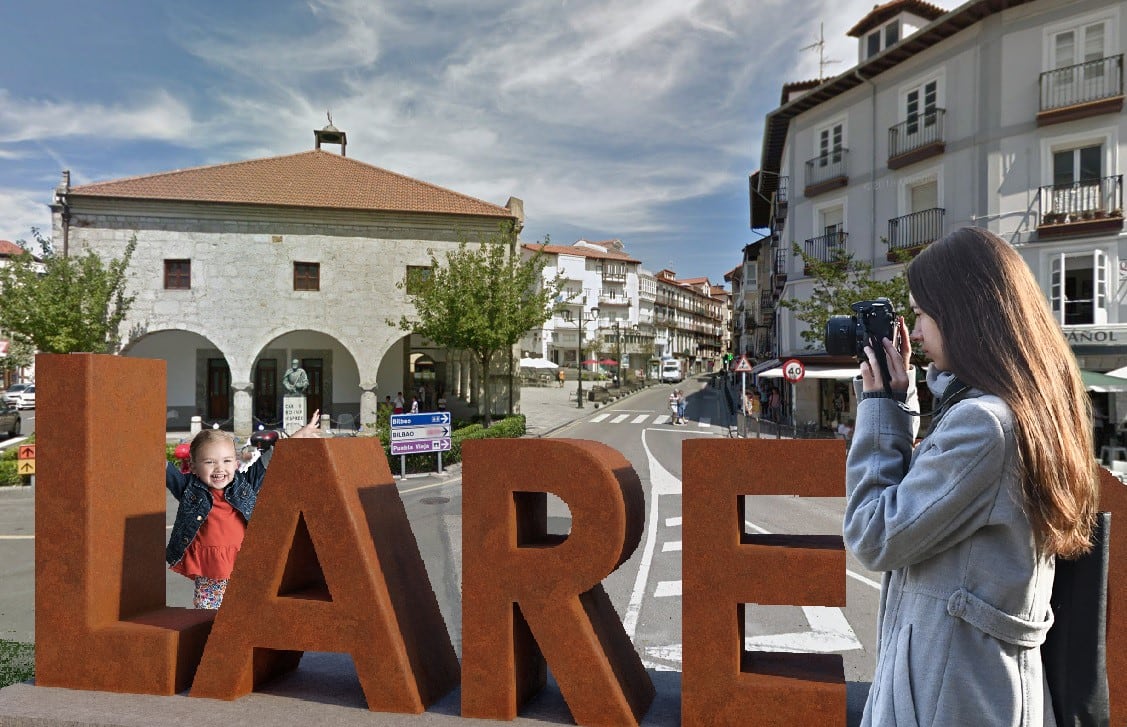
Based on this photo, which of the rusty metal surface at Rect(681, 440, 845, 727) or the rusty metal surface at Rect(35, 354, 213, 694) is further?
the rusty metal surface at Rect(35, 354, 213, 694)

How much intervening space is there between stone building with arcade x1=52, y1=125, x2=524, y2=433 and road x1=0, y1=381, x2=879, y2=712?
460 inches

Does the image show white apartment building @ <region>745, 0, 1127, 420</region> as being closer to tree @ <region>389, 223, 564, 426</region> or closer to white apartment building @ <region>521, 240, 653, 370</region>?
tree @ <region>389, 223, 564, 426</region>

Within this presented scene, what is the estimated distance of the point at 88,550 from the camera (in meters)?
3.89

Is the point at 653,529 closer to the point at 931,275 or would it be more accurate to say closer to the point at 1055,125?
the point at 931,275

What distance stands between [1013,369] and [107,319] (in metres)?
29.3

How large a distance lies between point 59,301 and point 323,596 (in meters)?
25.6

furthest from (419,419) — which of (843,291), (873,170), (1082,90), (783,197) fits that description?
(783,197)

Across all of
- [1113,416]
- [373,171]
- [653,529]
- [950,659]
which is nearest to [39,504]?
[950,659]

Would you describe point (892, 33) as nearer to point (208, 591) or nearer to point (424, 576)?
point (424, 576)

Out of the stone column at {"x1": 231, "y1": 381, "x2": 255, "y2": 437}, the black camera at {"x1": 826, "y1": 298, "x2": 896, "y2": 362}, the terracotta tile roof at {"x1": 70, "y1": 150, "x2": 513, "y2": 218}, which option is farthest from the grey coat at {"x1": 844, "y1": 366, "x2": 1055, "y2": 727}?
the stone column at {"x1": 231, "y1": 381, "x2": 255, "y2": 437}

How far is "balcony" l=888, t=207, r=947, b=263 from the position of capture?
2352 centimetres

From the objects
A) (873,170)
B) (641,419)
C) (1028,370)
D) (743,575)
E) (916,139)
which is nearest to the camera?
(1028,370)

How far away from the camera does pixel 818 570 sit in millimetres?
3260

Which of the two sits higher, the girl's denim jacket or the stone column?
the girl's denim jacket
